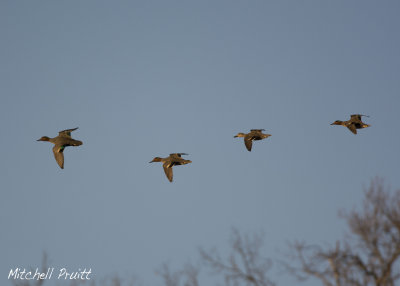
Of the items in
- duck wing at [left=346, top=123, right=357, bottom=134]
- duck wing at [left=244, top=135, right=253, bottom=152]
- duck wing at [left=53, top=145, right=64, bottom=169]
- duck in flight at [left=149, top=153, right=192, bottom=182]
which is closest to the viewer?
duck wing at [left=53, top=145, right=64, bottom=169]

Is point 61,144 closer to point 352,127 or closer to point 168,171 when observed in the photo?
point 168,171

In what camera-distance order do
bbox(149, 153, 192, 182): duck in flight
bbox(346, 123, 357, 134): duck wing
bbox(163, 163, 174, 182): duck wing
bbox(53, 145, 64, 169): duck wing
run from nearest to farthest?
bbox(53, 145, 64, 169): duck wing, bbox(163, 163, 174, 182): duck wing, bbox(149, 153, 192, 182): duck in flight, bbox(346, 123, 357, 134): duck wing

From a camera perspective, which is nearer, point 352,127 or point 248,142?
point 352,127

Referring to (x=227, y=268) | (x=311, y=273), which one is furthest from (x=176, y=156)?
(x=311, y=273)

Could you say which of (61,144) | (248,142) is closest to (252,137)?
(248,142)

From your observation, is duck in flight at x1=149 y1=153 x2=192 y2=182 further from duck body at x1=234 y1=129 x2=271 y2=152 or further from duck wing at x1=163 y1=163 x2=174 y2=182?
duck body at x1=234 y1=129 x2=271 y2=152

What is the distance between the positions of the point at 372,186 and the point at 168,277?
21.9ft

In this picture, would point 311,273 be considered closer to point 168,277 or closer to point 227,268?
point 227,268

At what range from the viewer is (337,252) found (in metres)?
16.2

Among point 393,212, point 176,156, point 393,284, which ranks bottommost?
point 393,284

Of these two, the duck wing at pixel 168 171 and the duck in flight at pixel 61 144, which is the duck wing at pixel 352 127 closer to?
the duck wing at pixel 168 171

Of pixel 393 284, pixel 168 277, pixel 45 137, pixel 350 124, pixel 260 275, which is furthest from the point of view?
pixel 350 124

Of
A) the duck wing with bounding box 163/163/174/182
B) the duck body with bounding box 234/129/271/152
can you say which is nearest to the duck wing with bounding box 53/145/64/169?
the duck wing with bounding box 163/163/174/182

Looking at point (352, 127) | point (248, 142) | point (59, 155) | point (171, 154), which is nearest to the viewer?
point (59, 155)
